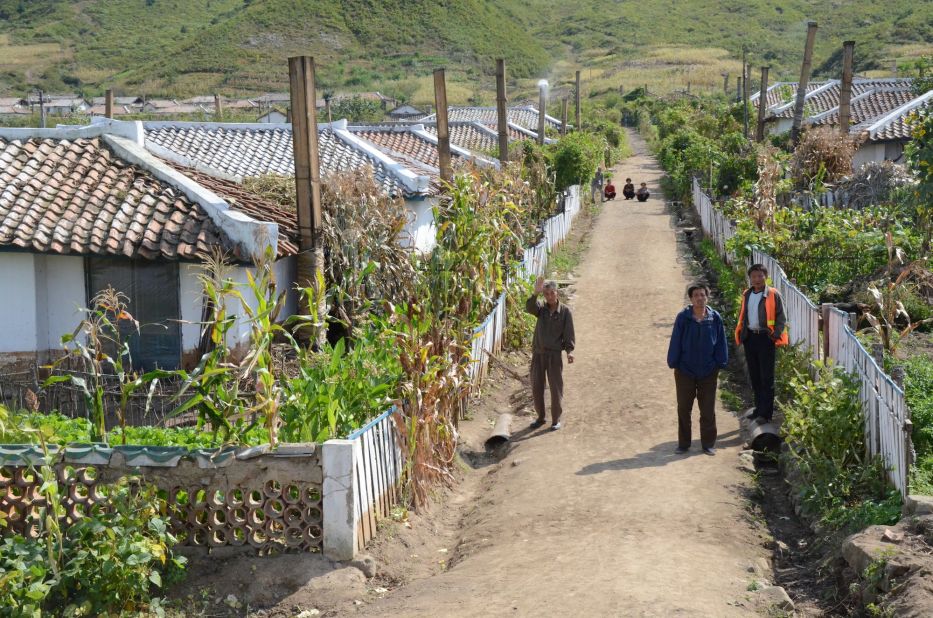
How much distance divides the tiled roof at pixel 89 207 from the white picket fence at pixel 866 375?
758 centimetres

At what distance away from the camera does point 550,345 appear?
11.0m

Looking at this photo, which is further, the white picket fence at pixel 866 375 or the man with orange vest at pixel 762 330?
the man with orange vest at pixel 762 330

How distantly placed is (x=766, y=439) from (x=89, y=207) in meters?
9.43

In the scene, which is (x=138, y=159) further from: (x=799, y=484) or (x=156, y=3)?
(x=156, y=3)

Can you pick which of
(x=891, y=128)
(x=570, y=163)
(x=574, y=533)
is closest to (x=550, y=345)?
(x=574, y=533)

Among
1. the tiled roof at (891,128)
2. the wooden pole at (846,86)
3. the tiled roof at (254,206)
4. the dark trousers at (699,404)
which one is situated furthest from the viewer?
the tiled roof at (891,128)

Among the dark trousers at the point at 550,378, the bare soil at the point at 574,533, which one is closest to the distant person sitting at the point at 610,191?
the bare soil at the point at 574,533

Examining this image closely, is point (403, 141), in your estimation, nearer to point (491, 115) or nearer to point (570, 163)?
point (570, 163)

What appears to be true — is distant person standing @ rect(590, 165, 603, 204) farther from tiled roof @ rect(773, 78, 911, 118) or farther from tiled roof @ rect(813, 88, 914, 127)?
tiled roof @ rect(773, 78, 911, 118)

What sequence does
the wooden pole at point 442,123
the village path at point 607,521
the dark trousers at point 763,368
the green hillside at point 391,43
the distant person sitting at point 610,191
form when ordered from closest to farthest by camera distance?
the village path at point 607,521 < the dark trousers at point 763,368 < the wooden pole at point 442,123 < the distant person sitting at point 610,191 < the green hillside at point 391,43

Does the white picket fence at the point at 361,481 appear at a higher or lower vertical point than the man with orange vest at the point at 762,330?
lower

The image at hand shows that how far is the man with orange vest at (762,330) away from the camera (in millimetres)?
10008

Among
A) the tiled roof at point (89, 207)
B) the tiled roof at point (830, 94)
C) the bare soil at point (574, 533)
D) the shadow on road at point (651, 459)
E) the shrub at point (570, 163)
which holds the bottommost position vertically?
the bare soil at point (574, 533)

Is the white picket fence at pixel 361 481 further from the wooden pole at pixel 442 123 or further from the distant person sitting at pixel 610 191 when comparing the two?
the distant person sitting at pixel 610 191
